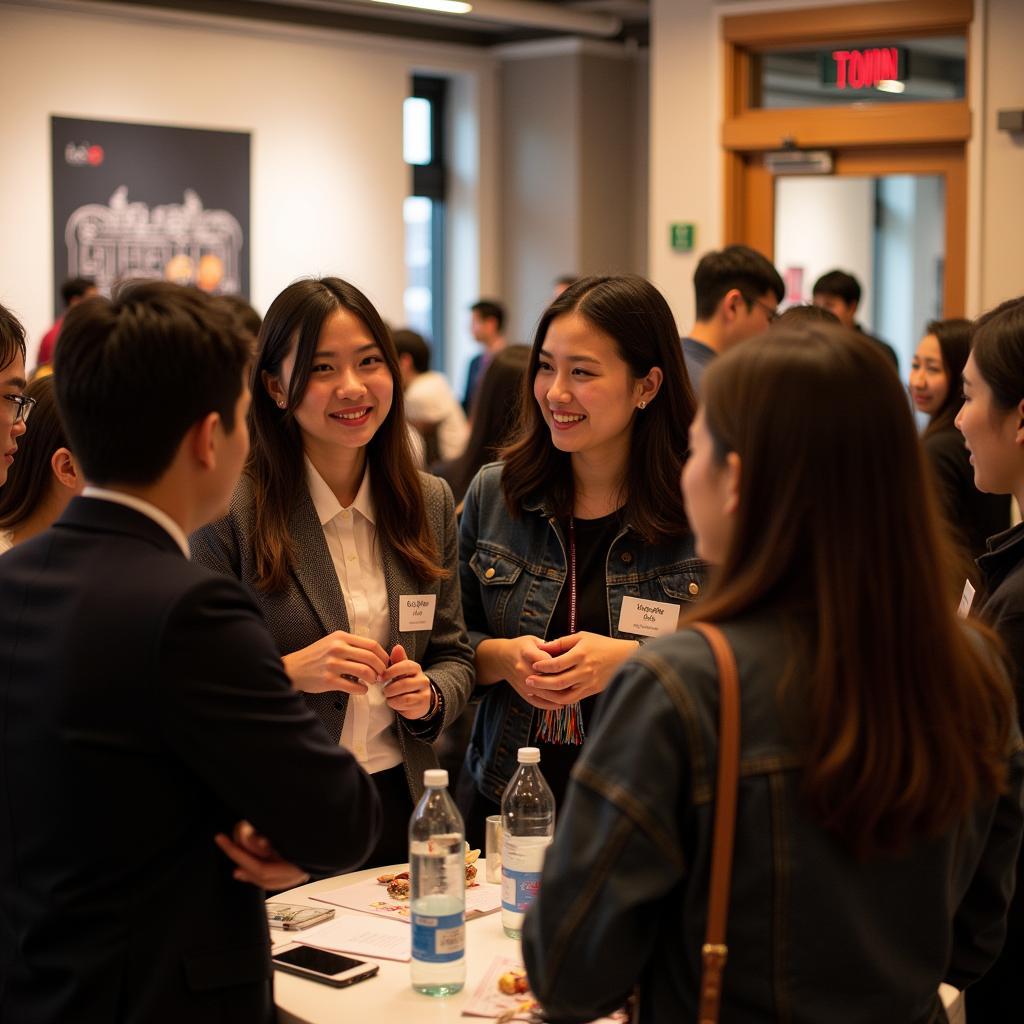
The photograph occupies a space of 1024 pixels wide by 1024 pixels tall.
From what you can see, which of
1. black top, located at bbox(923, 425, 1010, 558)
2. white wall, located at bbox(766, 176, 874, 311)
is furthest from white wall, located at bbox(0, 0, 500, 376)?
black top, located at bbox(923, 425, 1010, 558)

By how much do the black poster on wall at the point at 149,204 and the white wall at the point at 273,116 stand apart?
9 cm

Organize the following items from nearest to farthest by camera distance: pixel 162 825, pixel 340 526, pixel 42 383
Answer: pixel 162 825 → pixel 340 526 → pixel 42 383

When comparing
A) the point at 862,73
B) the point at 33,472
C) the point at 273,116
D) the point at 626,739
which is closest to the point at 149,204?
the point at 273,116

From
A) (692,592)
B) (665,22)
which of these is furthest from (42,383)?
(665,22)

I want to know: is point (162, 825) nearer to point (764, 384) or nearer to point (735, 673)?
point (735, 673)

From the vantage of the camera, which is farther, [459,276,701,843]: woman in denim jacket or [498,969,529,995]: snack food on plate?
[459,276,701,843]: woman in denim jacket

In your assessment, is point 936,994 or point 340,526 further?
point 340,526

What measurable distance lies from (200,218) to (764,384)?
8.38 meters

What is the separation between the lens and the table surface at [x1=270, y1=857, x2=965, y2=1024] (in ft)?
5.77

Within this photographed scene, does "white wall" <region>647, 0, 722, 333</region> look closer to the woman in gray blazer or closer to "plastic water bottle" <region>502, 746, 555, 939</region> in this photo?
the woman in gray blazer

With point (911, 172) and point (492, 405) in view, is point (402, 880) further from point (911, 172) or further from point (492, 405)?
point (911, 172)

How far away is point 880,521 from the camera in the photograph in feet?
4.24

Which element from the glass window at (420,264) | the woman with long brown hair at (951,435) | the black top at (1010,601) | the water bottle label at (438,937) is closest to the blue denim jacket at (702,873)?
the water bottle label at (438,937)

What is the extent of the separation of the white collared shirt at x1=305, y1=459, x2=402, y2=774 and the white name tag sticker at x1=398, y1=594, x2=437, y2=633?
0.04 m
